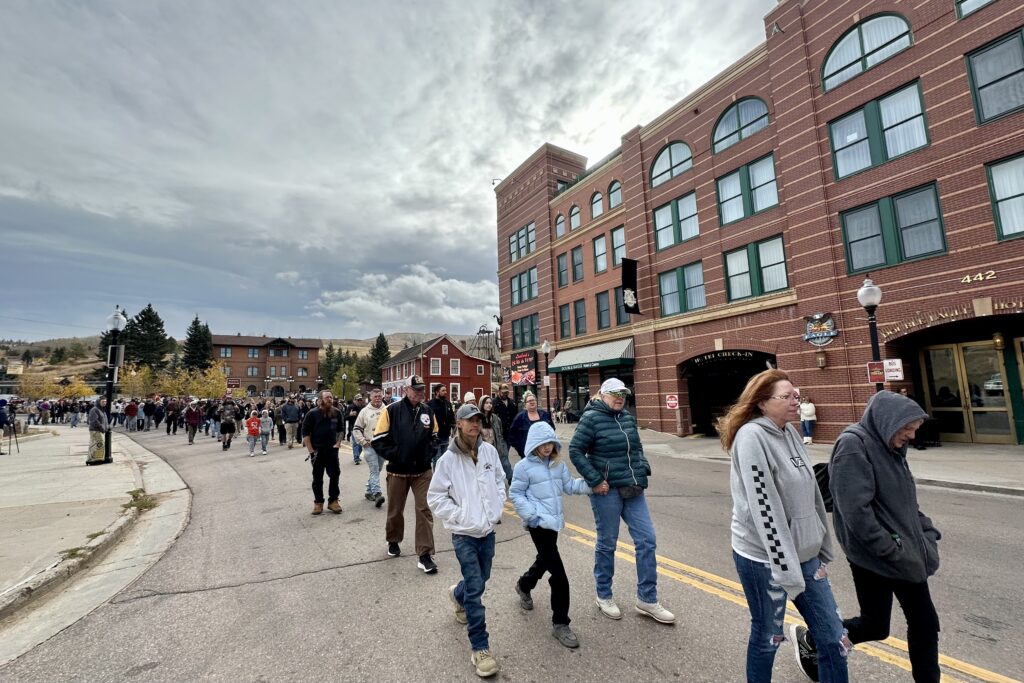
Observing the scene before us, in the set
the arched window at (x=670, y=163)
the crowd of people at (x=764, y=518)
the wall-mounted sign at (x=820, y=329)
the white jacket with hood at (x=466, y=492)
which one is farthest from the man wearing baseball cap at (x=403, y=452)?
the arched window at (x=670, y=163)

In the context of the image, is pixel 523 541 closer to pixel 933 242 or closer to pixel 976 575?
pixel 976 575

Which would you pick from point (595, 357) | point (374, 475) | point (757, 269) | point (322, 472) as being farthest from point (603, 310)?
point (322, 472)

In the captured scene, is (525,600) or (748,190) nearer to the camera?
(525,600)

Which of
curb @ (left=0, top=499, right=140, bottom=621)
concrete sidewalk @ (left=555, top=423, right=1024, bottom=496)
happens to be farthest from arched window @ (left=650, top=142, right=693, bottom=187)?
curb @ (left=0, top=499, right=140, bottom=621)

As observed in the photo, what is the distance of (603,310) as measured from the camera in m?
25.8

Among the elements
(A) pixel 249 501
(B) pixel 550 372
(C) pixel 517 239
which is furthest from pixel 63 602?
(C) pixel 517 239

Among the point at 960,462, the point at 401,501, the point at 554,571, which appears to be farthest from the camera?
the point at 960,462

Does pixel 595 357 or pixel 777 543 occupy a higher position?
pixel 595 357

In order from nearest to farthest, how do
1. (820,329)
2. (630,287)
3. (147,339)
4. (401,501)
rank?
(401,501)
(820,329)
(630,287)
(147,339)

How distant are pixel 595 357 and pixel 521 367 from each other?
766 centimetres

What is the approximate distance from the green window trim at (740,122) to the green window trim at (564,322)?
39.1ft

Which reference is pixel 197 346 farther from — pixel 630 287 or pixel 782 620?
pixel 782 620

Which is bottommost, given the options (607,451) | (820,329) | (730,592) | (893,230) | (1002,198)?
(730,592)

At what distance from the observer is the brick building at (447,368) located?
5722cm
